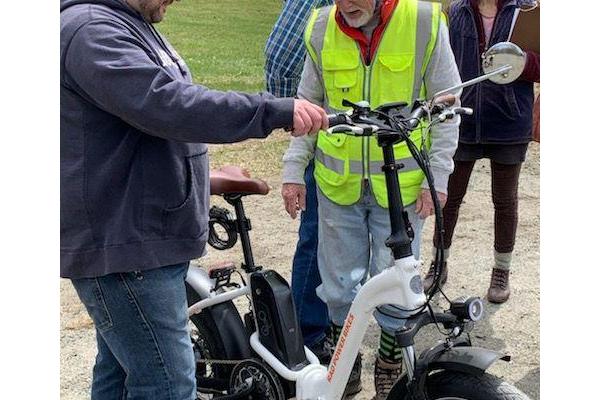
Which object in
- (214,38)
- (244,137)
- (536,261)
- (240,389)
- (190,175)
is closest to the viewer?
→ (244,137)

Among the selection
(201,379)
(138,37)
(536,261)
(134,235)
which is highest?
(138,37)

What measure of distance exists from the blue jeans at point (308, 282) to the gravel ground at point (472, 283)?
13.8 inches

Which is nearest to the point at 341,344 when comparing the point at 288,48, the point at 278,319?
the point at 278,319

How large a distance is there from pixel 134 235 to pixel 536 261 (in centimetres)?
350

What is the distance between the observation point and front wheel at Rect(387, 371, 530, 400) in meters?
2.24

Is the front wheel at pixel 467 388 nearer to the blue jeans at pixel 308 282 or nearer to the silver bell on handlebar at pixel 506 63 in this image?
the silver bell on handlebar at pixel 506 63

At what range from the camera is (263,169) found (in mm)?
7090

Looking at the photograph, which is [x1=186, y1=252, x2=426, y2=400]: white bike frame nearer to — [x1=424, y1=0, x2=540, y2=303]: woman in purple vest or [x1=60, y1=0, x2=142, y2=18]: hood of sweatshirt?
[x1=60, y1=0, x2=142, y2=18]: hood of sweatshirt

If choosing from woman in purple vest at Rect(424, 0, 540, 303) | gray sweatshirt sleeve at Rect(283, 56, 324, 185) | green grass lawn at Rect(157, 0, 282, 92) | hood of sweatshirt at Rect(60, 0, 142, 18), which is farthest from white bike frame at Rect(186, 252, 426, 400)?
green grass lawn at Rect(157, 0, 282, 92)

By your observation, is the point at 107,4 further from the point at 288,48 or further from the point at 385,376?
the point at 385,376

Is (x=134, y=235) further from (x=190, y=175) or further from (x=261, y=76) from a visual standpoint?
(x=261, y=76)

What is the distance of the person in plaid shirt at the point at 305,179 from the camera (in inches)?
129

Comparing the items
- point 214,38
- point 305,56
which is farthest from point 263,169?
point 214,38

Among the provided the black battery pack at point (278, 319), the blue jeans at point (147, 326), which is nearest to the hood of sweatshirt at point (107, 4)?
the blue jeans at point (147, 326)
